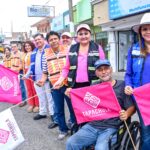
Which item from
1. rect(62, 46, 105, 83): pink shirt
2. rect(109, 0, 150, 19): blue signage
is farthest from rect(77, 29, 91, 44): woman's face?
rect(109, 0, 150, 19): blue signage

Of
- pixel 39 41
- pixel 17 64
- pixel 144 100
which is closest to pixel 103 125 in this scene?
pixel 144 100

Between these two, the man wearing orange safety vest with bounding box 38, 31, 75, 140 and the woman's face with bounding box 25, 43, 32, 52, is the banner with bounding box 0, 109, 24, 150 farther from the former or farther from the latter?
the woman's face with bounding box 25, 43, 32, 52

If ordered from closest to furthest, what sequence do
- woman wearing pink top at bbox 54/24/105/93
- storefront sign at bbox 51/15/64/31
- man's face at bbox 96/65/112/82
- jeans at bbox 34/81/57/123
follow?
1. man's face at bbox 96/65/112/82
2. woman wearing pink top at bbox 54/24/105/93
3. jeans at bbox 34/81/57/123
4. storefront sign at bbox 51/15/64/31

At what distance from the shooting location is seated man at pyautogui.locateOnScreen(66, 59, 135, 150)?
340 centimetres

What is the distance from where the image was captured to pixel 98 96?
3.52 m

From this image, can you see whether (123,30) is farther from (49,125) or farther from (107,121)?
(107,121)

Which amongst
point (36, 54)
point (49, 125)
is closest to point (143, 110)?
point (49, 125)

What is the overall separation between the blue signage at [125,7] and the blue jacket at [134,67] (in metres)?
9.02

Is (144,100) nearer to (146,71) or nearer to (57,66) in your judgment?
(146,71)

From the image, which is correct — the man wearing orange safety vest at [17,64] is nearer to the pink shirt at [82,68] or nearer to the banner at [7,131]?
the pink shirt at [82,68]

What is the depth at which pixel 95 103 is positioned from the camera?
354 centimetres

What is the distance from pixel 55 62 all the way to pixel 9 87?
5.28ft

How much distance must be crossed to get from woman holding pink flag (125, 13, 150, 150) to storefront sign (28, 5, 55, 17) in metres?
25.6

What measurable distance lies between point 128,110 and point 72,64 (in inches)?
44.9
